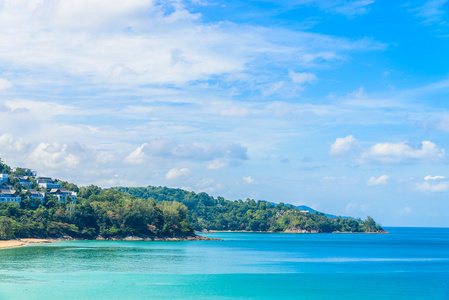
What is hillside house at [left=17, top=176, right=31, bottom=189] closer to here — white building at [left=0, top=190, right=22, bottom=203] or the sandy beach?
white building at [left=0, top=190, right=22, bottom=203]

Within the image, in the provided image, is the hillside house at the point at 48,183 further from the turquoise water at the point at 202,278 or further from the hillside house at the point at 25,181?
the turquoise water at the point at 202,278

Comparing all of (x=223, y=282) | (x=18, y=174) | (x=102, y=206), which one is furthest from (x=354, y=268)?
(x=18, y=174)

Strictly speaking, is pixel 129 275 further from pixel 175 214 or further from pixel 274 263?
pixel 175 214

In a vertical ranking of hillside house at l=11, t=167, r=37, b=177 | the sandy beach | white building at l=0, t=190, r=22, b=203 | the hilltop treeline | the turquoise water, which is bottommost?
the sandy beach

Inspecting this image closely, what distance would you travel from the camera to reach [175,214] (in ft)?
391

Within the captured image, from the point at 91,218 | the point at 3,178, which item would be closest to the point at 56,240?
the point at 91,218

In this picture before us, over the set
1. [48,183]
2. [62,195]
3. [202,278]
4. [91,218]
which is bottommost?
[202,278]

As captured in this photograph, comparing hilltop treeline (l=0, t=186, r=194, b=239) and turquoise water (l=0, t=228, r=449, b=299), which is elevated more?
hilltop treeline (l=0, t=186, r=194, b=239)

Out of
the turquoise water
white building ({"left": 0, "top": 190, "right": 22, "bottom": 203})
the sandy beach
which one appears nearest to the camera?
the turquoise water

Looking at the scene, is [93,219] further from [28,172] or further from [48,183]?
[28,172]

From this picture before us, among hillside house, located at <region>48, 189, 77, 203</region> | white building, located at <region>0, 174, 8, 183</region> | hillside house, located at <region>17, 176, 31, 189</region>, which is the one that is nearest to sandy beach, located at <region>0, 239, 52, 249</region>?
hillside house, located at <region>48, 189, 77, 203</region>

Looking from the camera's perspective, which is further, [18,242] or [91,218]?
[91,218]

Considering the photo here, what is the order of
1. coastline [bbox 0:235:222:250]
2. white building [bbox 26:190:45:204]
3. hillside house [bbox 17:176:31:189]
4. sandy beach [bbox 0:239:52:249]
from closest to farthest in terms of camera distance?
sandy beach [bbox 0:239:52:249], coastline [bbox 0:235:222:250], white building [bbox 26:190:45:204], hillside house [bbox 17:176:31:189]

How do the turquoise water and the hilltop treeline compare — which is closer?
the turquoise water
